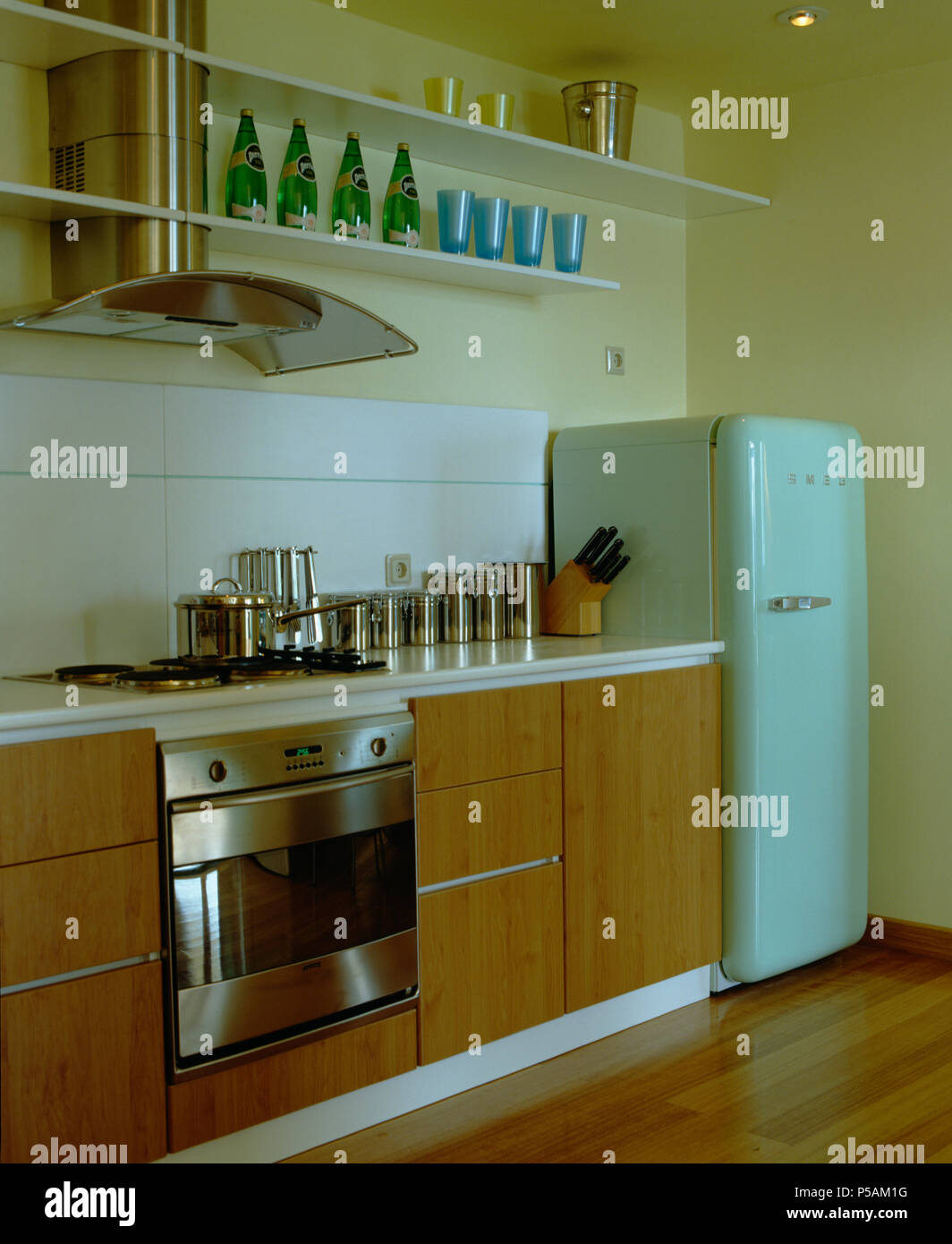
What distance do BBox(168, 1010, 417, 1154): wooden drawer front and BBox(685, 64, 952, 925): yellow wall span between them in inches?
67.4

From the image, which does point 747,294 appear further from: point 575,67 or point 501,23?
point 501,23

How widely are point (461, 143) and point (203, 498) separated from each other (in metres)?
1.08

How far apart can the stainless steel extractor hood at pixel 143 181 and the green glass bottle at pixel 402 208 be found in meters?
0.53

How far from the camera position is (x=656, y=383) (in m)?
3.89

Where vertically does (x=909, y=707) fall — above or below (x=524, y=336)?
below

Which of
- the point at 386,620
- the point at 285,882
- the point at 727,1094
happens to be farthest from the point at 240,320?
the point at 727,1094

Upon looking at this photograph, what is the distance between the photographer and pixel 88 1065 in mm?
1977

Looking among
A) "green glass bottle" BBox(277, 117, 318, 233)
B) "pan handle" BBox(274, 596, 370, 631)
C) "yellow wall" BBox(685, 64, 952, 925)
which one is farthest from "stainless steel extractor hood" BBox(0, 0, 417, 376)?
"yellow wall" BBox(685, 64, 952, 925)

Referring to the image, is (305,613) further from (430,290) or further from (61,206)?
(430,290)

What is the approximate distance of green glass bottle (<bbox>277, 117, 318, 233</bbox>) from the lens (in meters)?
2.76

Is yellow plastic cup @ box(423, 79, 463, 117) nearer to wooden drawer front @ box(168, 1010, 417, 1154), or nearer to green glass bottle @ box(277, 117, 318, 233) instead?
green glass bottle @ box(277, 117, 318, 233)

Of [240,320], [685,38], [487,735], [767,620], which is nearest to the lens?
[240,320]
